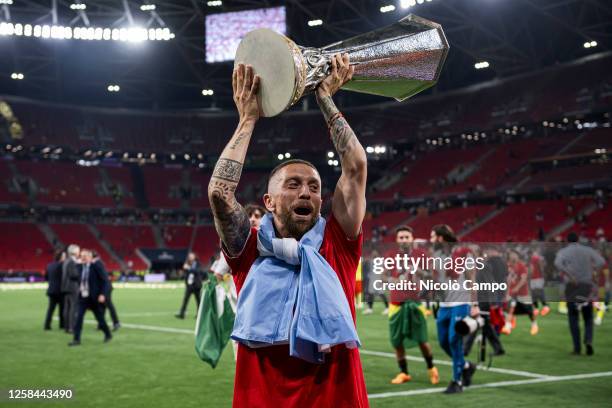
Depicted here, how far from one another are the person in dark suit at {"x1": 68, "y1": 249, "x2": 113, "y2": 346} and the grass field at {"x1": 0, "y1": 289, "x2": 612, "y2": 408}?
0.37 m

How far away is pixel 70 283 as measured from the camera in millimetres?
16953

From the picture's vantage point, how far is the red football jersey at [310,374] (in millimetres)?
3201

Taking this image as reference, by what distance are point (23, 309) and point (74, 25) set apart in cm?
2470

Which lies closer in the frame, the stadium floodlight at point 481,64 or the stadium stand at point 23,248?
the stadium floodlight at point 481,64

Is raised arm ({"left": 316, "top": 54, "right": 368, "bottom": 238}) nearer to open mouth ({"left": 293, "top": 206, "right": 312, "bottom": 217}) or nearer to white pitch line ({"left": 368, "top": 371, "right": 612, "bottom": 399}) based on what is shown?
open mouth ({"left": 293, "top": 206, "right": 312, "bottom": 217})

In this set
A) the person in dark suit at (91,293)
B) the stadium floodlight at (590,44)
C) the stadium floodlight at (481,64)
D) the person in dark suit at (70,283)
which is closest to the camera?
the person in dark suit at (91,293)

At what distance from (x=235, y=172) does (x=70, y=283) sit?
48.7ft

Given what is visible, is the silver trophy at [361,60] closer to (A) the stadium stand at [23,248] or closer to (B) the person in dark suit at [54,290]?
(B) the person in dark suit at [54,290]

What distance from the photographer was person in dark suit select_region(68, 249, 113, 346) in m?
14.0

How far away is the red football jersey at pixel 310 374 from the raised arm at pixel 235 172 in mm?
165

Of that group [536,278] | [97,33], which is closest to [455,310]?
[536,278]

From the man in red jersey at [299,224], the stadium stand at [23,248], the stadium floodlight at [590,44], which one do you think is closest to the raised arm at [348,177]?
the man in red jersey at [299,224]

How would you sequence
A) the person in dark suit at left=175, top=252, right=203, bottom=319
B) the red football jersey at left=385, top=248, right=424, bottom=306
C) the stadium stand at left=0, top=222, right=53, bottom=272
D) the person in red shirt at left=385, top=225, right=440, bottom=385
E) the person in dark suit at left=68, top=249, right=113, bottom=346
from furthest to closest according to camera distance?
the stadium stand at left=0, top=222, right=53, bottom=272 < the person in dark suit at left=175, top=252, right=203, bottom=319 < the person in dark suit at left=68, top=249, right=113, bottom=346 < the person in red shirt at left=385, top=225, right=440, bottom=385 < the red football jersey at left=385, top=248, right=424, bottom=306

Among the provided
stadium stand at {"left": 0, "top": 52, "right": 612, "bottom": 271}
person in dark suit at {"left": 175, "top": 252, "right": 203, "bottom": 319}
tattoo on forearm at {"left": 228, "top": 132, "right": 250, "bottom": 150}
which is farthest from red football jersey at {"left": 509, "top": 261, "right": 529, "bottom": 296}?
stadium stand at {"left": 0, "top": 52, "right": 612, "bottom": 271}
